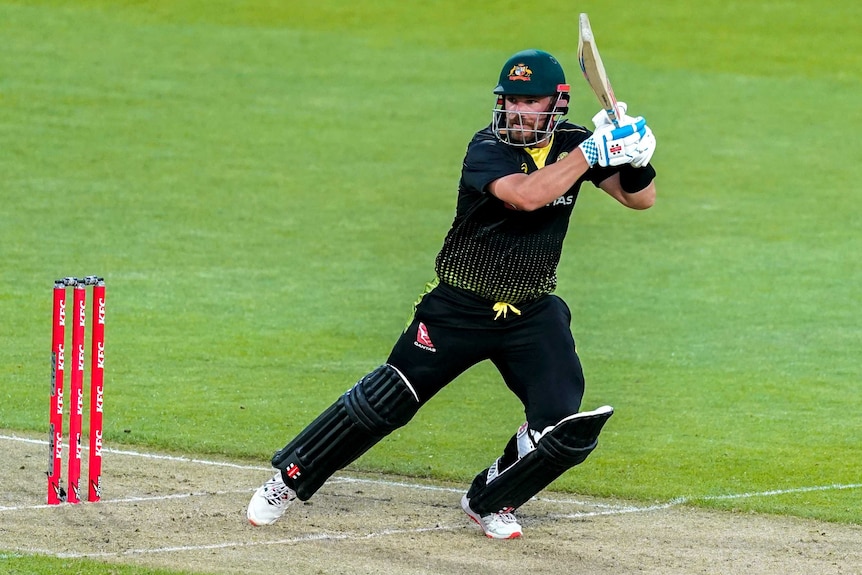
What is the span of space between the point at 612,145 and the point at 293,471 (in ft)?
6.90

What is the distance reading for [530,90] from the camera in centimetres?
638

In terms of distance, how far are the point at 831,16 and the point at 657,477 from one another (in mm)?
21533

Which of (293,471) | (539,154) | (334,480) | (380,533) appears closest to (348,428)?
(293,471)

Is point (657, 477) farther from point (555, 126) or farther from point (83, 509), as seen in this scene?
point (83, 509)

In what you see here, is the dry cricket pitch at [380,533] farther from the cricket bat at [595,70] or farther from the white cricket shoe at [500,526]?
the cricket bat at [595,70]

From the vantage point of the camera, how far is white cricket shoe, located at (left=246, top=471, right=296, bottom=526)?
22.1 ft

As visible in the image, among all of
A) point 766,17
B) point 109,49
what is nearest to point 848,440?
point 109,49

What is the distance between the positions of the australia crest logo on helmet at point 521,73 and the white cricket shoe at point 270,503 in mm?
2141

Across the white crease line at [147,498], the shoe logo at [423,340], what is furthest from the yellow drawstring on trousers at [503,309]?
the white crease line at [147,498]

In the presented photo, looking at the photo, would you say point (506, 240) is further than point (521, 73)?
Yes

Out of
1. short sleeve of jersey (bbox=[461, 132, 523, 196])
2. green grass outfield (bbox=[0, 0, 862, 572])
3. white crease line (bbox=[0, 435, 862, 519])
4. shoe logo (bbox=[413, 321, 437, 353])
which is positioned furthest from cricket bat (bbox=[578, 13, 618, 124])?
green grass outfield (bbox=[0, 0, 862, 572])

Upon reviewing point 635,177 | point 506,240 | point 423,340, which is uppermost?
point 635,177

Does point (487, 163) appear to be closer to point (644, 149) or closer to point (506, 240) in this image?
point (506, 240)

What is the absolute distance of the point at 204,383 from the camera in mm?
9875
